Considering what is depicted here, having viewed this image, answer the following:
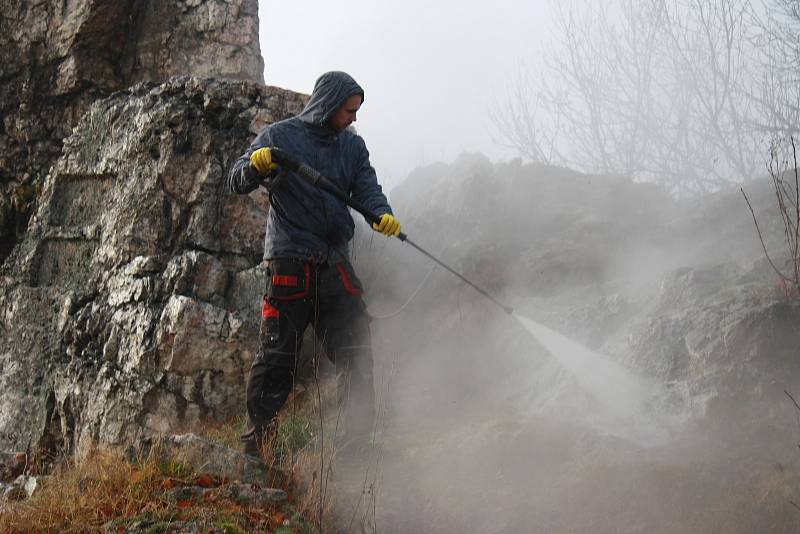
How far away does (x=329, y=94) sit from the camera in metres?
3.75

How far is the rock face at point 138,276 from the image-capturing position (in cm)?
449

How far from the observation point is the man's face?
3.78 m

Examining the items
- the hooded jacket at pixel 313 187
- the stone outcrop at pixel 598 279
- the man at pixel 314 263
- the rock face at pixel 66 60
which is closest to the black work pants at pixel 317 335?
the man at pixel 314 263

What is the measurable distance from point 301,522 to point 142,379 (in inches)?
87.3

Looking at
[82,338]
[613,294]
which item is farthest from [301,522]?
[613,294]

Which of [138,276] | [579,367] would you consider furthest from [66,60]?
[579,367]

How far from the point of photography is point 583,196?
23.4 ft

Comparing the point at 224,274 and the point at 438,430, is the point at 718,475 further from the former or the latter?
the point at 224,274

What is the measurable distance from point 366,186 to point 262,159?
2.65 ft

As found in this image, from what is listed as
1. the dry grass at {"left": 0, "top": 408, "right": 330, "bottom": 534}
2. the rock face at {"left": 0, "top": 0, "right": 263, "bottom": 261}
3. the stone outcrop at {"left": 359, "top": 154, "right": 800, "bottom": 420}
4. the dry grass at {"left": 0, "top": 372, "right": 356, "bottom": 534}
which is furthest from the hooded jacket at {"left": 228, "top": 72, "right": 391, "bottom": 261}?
the rock face at {"left": 0, "top": 0, "right": 263, "bottom": 261}

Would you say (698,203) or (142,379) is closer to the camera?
(142,379)

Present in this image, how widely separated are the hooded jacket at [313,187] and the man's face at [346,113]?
3cm

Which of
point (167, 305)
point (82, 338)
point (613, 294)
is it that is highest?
point (613, 294)

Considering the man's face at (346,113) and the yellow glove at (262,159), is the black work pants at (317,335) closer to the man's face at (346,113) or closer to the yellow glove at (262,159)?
the yellow glove at (262,159)
